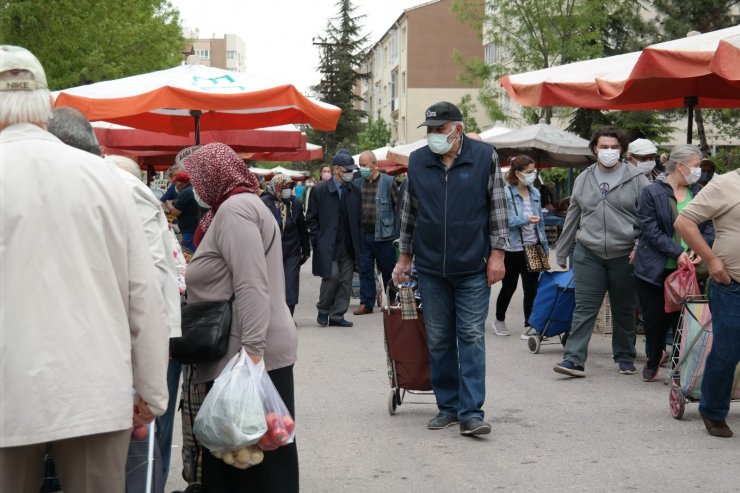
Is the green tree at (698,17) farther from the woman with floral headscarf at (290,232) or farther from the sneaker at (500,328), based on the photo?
the woman with floral headscarf at (290,232)

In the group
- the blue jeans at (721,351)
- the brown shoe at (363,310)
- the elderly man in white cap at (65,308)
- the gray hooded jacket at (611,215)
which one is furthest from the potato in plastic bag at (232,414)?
the brown shoe at (363,310)

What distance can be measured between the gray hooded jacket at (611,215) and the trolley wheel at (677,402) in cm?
168

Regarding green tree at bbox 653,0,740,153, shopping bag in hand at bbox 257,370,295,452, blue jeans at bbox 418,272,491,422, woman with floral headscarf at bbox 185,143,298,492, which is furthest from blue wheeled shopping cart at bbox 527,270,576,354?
green tree at bbox 653,0,740,153

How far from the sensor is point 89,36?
24.6m

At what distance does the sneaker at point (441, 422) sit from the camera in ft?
22.6

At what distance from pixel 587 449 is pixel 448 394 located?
103 centimetres

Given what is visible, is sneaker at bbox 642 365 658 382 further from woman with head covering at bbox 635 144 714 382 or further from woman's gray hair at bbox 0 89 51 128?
woman's gray hair at bbox 0 89 51 128

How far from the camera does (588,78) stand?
370 inches

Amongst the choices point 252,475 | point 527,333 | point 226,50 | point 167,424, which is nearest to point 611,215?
point 527,333

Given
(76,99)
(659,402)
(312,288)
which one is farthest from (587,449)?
(312,288)

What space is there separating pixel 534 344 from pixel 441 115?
4105mm

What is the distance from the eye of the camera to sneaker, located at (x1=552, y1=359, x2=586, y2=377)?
862 cm

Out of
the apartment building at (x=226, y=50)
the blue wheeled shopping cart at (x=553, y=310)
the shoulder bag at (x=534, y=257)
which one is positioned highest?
the apartment building at (x=226, y=50)

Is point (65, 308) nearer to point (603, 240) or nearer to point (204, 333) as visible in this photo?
point (204, 333)
